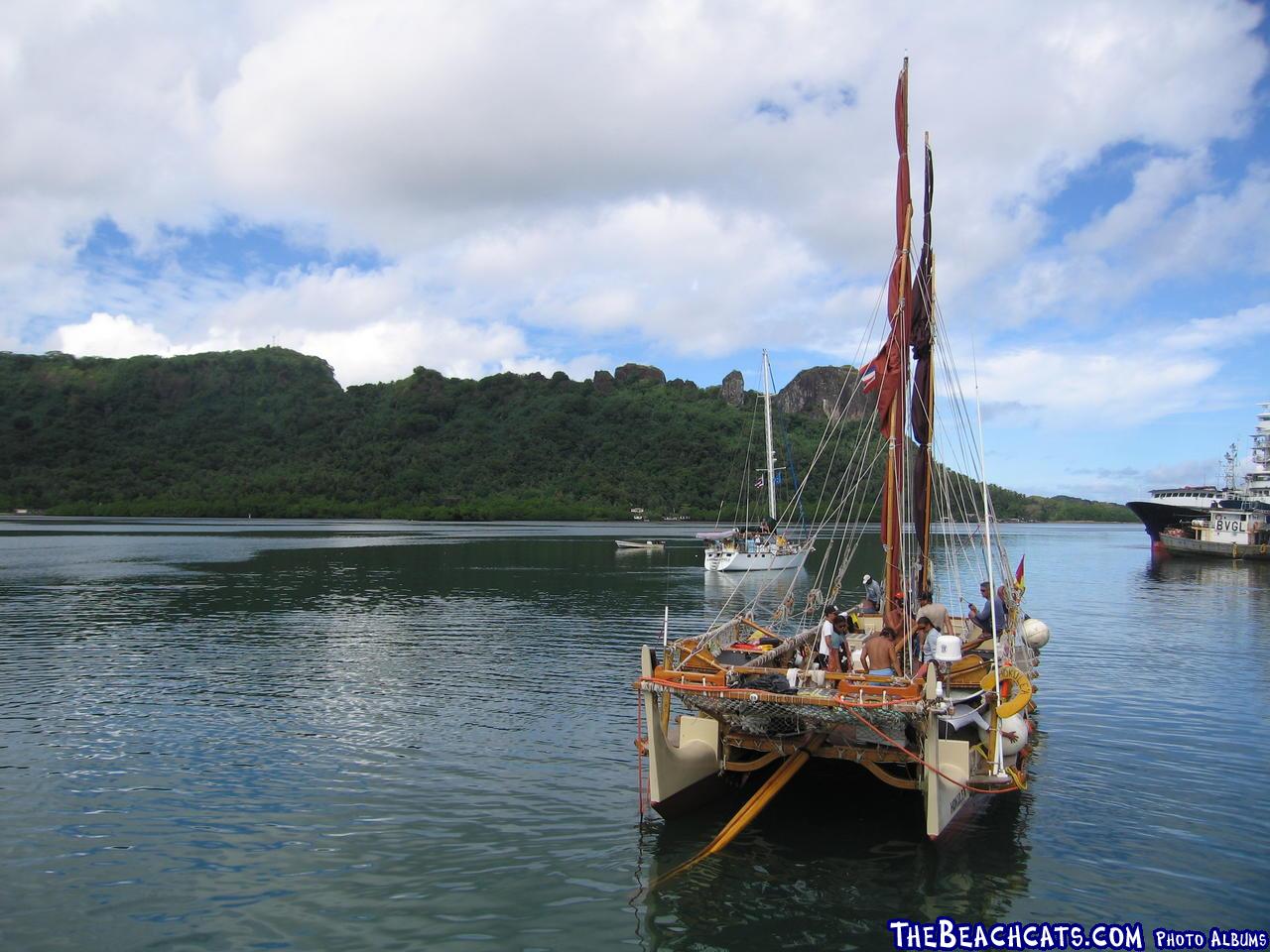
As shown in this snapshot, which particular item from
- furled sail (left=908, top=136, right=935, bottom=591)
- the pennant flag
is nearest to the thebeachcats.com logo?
furled sail (left=908, top=136, right=935, bottom=591)

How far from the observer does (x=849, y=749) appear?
13.0 m

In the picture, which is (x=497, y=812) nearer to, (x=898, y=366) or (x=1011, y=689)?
(x=1011, y=689)

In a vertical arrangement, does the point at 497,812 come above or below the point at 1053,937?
above

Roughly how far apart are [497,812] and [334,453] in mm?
181675

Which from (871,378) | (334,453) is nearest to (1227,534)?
(871,378)

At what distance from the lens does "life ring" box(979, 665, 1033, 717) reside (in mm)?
12547

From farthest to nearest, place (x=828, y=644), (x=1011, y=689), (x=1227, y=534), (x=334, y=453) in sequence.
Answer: (x=334, y=453)
(x=1227, y=534)
(x=828, y=644)
(x=1011, y=689)

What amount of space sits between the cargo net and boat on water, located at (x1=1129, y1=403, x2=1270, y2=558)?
84600mm

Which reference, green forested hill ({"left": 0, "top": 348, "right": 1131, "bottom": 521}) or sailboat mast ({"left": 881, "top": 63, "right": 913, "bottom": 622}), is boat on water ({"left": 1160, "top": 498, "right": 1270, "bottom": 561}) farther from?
sailboat mast ({"left": 881, "top": 63, "right": 913, "bottom": 622})

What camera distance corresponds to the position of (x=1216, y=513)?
85.9m

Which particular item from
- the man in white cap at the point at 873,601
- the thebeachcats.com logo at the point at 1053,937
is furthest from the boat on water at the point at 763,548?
the thebeachcats.com logo at the point at 1053,937

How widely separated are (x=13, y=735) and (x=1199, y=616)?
45.7 meters

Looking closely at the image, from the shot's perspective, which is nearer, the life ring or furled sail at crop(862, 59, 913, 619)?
the life ring

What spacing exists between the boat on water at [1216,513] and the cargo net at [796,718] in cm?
8460
